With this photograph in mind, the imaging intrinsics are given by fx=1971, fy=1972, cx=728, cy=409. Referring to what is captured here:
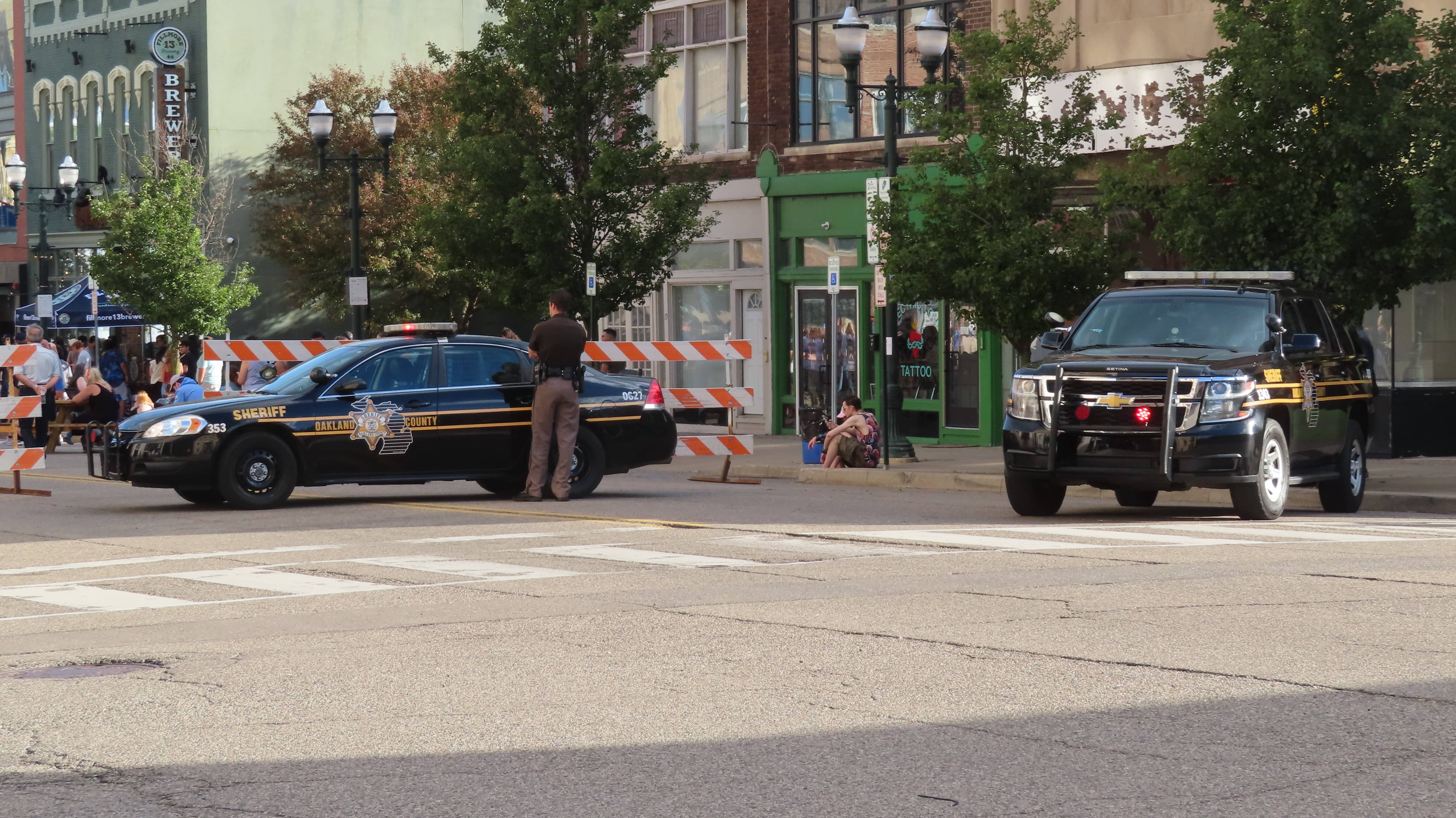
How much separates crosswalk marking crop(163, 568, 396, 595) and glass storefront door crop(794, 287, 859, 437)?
18.1 meters

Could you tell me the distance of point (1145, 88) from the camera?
82.0 feet

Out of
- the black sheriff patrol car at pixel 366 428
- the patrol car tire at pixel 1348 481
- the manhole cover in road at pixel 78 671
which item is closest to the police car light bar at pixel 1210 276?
the patrol car tire at pixel 1348 481

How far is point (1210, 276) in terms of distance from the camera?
683 inches

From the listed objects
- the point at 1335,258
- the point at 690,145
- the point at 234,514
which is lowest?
the point at 234,514

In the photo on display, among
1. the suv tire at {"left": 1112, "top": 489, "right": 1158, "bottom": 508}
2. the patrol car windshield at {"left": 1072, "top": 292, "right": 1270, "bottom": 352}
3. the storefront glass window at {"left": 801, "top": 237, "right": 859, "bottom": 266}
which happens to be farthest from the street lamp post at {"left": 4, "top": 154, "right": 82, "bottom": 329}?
the patrol car windshield at {"left": 1072, "top": 292, "right": 1270, "bottom": 352}

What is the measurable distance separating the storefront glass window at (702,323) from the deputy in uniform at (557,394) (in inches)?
579

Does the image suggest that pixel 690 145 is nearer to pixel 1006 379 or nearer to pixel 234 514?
pixel 1006 379

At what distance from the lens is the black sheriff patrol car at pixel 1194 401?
15.4 meters

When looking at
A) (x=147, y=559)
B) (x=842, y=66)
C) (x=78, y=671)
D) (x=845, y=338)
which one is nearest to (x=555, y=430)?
(x=147, y=559)

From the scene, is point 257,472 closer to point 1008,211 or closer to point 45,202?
point 1008,211

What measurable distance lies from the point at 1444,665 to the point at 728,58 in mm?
25936

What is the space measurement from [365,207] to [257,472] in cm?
3046

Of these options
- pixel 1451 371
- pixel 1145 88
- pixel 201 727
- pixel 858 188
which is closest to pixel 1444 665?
pixel 201 727

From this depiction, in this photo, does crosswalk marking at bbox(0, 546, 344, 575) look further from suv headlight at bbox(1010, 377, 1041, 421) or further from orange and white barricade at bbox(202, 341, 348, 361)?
orange and white barricade at bbox(202, 341, 348, 361)
